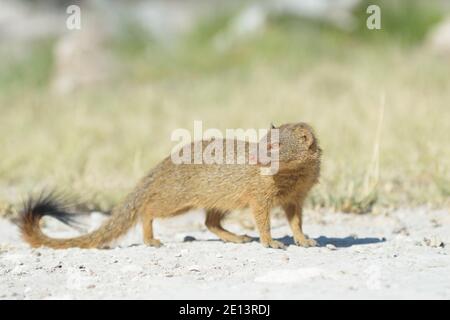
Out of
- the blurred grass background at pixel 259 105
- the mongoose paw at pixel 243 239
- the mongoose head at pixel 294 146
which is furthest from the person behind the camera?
the blurred grass background at pixel 259 105

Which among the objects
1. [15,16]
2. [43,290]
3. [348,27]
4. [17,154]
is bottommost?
[43,290]

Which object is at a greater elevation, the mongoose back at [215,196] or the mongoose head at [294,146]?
the mongoose head at [294,146]

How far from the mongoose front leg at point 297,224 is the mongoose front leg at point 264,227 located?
0.12 m

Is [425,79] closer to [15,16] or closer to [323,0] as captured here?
[323,0]

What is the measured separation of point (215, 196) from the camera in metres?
4.97

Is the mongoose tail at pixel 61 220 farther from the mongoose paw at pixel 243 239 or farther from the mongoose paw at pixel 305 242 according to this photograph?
the mongoose paw at pixel 305 242

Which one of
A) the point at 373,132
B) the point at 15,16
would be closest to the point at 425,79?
the point at 373,132

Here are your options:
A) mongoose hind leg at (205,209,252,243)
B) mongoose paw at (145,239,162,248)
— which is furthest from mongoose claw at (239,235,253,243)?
mongoose paw at (145,239,162,248)

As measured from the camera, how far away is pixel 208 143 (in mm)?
5090

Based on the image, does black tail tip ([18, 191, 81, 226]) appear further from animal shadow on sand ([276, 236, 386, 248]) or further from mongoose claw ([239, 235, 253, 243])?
animal shadow on sand ([276, 236, 386, 248])

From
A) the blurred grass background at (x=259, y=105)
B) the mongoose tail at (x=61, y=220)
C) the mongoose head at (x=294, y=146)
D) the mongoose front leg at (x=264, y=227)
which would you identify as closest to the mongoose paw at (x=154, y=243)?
the mongoose tail at (x=61, y=220)

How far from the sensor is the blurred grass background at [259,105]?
6.69 m

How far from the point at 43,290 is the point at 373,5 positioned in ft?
33.4

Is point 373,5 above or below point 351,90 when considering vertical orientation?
above
